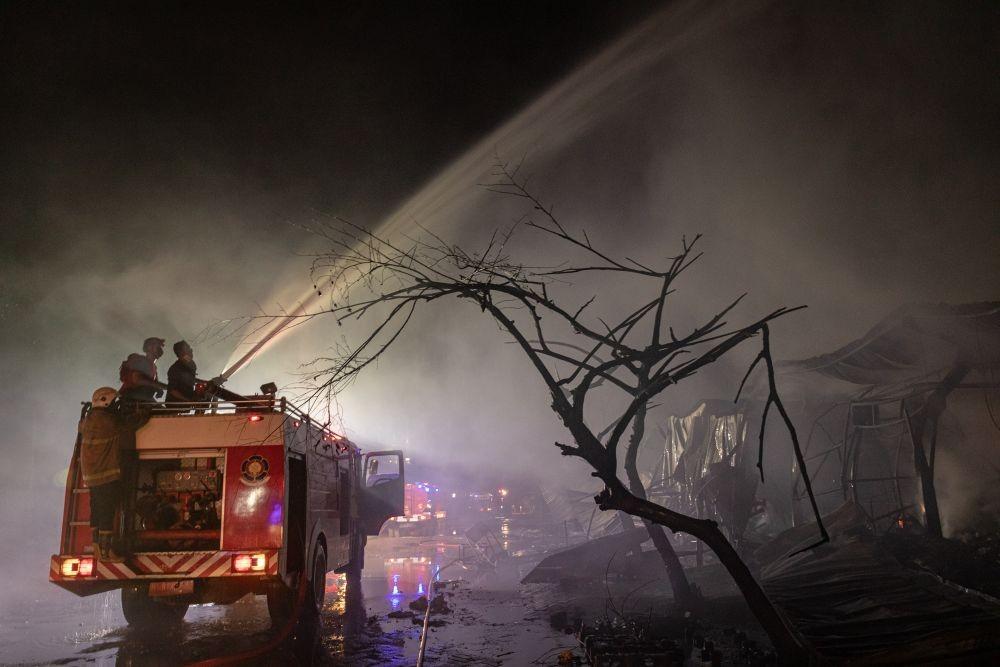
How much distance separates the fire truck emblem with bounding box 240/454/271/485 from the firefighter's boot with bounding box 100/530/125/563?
1.52 metres

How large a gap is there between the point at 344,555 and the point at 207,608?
8.81 feet

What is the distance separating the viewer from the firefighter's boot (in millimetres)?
6449

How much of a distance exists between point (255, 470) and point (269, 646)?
1851 mm

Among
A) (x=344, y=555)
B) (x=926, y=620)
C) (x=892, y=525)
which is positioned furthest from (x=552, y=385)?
(x=892, y=525)

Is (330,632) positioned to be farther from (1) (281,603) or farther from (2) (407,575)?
(2) (407,575)

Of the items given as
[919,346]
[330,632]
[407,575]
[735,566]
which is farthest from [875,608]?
[407,575]

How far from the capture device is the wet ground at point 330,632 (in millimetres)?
6523

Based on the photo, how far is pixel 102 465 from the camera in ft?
20.7

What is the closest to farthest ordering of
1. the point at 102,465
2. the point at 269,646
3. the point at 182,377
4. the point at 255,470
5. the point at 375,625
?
the point at 269,646 → the point at 102,465 → the point at 255,470 → the point at 182,377 → the point at 375,625

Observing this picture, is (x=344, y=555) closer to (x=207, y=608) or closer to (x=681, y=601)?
(x=207, y=608)

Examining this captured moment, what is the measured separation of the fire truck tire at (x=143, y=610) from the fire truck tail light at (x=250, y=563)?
261 cm

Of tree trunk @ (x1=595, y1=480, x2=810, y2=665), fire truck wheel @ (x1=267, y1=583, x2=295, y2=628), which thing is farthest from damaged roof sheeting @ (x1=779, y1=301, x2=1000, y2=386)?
fire truck wheel @ (x1=267, y1=583, x2=295, y2=628)

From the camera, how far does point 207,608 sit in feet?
32.8

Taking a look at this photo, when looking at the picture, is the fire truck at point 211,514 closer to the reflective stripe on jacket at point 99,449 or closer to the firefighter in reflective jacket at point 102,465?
the firefighter in reflective jacket at point 102,465
